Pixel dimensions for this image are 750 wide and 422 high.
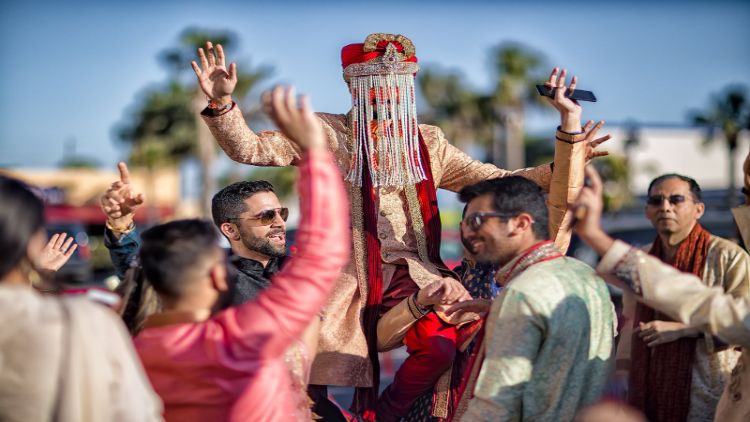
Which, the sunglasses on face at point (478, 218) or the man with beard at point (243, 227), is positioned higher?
the sunglasses on face at point (478, 218)

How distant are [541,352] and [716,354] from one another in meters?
1.47

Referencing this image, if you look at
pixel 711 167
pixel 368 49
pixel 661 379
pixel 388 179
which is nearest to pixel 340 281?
pixel 388 179

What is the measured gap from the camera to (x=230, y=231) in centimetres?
468

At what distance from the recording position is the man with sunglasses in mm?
4164

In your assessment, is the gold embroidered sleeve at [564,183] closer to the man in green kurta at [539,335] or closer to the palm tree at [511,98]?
the man in green kurta at [539,335]

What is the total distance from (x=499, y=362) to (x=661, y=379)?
4.79 ft

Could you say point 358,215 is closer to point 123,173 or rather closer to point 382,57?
point 382,57

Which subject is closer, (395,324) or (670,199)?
(395,324)

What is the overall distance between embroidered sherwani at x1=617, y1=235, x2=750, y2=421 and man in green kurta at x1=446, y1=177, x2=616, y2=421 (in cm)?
107

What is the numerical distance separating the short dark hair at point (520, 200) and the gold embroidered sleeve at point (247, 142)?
4.27 feet

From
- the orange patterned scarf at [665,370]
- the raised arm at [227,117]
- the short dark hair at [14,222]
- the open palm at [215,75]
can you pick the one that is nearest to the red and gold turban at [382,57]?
the raised arm at [227,117]

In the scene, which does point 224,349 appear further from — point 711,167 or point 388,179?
point 711,167

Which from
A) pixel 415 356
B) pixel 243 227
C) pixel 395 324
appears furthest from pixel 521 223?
pixel 243 227

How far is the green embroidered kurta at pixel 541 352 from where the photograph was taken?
3029mm
